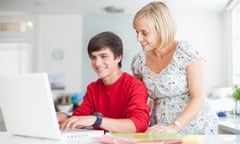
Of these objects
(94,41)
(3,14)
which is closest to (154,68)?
(94,41)

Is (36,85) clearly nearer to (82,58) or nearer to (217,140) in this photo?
(217,140)

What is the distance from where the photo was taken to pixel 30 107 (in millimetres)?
915

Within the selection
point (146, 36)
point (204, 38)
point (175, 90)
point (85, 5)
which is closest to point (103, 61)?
point (146, 36)

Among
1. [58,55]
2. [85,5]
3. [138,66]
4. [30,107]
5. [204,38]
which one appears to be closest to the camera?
[30,107]

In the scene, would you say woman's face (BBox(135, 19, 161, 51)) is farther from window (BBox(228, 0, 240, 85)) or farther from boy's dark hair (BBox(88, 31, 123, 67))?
window (BBox(228, 0, 240, 85))

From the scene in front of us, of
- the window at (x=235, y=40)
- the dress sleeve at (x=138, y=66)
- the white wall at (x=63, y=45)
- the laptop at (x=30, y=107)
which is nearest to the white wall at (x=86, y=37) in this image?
the white wall at (x=63, y=45)

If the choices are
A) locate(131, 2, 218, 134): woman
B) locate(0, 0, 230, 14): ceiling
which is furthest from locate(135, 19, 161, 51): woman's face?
locate(0, 0, 230, 14): ceiling

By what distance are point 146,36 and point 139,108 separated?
297 mm

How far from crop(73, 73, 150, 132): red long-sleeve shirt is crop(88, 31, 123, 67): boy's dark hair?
Answer: 11cm

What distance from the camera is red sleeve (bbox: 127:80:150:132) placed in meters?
1.18

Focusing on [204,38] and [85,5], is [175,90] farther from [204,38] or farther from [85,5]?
[204,38]

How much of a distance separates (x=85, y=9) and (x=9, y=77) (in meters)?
4.55

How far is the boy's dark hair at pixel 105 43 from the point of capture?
1258 millimetres

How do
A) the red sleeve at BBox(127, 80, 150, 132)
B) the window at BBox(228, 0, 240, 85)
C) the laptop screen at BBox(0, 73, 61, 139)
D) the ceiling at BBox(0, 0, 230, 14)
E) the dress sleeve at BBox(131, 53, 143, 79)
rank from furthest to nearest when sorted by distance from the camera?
the ceiling at BBox(0, 0, 230, 14), the window at BBox(228, 0, 240, 85), the dress sleeve at BBox(131, 53, 143, 79), the red sleeve at BBox(127, 80, 150, 132), the laptop screen at BBox(0, 73, 61, 139)
